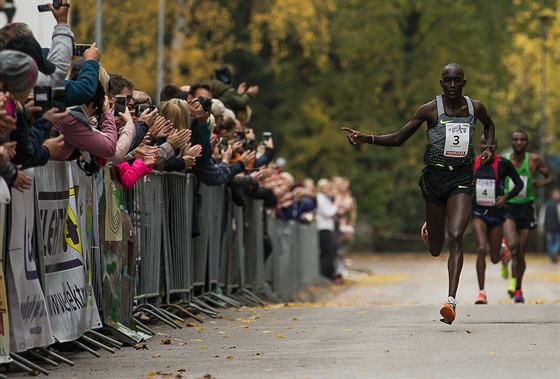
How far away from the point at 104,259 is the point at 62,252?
1.12 m

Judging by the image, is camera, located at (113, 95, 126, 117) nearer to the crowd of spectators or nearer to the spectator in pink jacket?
the crowd of spectators

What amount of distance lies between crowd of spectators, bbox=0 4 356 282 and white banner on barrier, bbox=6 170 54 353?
10.2 inches

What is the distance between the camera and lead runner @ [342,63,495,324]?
45.8ft

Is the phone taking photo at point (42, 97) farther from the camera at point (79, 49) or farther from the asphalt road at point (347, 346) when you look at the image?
the asphalt road at point (347, 346)

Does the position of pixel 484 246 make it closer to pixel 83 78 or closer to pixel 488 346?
pixel 488 346

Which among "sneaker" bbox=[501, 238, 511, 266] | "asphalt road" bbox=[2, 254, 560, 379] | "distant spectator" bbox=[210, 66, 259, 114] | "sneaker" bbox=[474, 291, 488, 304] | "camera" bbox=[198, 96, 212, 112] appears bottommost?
"sneaker" bbox=[474, 291, 488, 304]

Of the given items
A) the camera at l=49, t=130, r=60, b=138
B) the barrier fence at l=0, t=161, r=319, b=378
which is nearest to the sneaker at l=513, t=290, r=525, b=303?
the barrier fence at l=0, t=161, r=319, b=378

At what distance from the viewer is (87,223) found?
1138 cm

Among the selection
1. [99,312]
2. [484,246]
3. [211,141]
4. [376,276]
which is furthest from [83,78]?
[376,276]

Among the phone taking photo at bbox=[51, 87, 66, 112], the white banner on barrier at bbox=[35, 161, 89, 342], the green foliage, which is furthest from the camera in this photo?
the green foliage

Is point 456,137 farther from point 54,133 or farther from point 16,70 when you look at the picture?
point 16,70

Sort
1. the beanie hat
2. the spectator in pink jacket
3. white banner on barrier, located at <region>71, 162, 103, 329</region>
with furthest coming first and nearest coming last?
the beanie hat → the spectator in pink jacket → white banner on barrier, located at <region>71, 162, 103, 329</region>

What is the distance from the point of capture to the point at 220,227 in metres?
17.8

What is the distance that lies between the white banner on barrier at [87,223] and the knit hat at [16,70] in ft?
5.64
